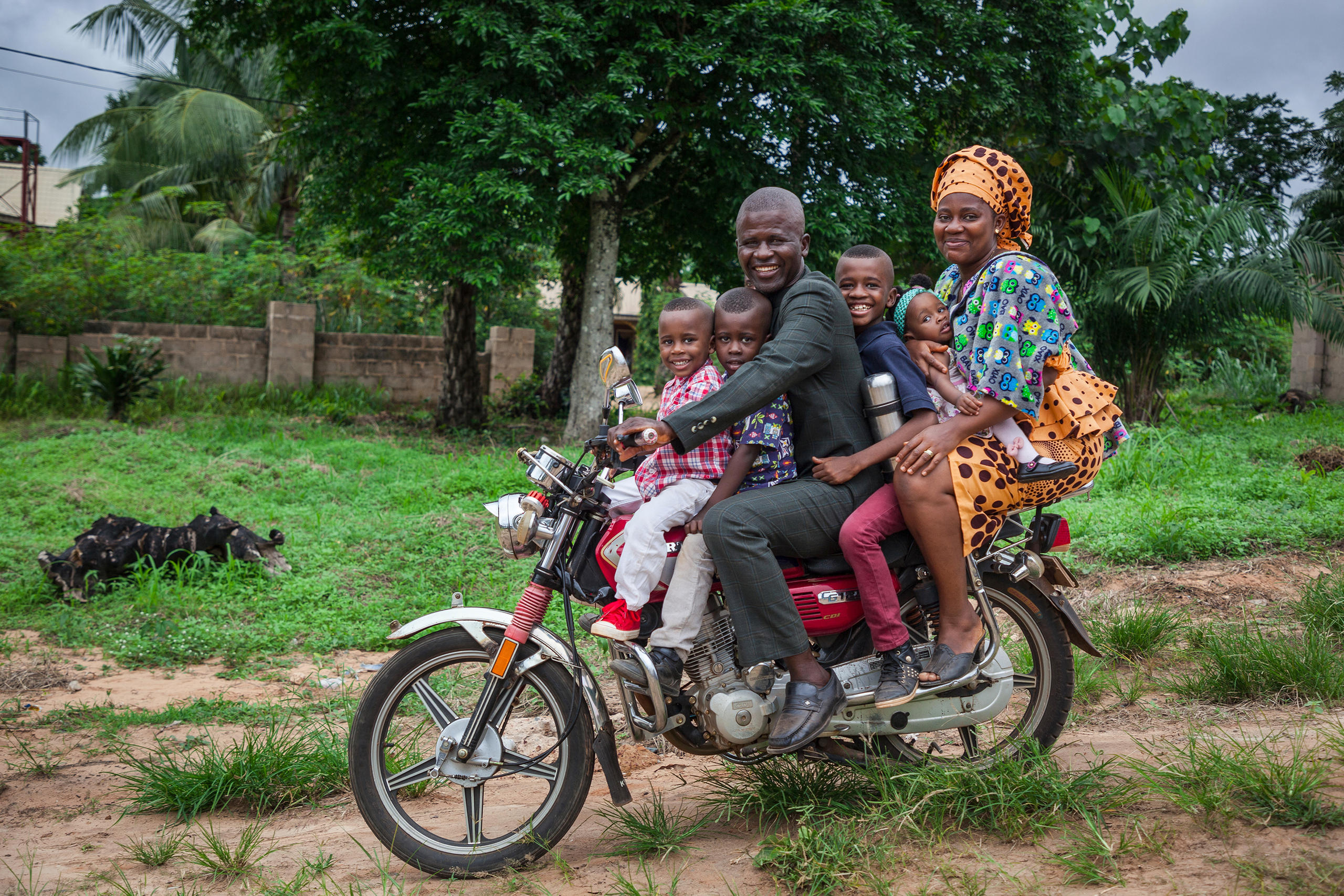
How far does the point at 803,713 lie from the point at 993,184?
182 centimetres

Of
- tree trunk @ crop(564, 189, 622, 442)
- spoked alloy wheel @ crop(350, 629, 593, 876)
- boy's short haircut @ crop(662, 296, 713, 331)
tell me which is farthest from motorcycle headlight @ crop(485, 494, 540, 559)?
tree trunk @ crop(564, 189, 622, 442)

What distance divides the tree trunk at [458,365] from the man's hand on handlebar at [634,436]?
10846 mm

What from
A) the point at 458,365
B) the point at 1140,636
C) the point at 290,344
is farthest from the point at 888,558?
the point at 290,344

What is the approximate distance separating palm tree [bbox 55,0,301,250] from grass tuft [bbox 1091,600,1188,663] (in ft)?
63.4

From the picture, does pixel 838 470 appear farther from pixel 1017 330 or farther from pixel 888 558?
pixel 1017 330

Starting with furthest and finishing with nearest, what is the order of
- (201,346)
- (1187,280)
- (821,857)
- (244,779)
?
(201,346), (1187,280), (244,779), (821,857)

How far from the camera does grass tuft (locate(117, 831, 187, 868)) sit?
315cm

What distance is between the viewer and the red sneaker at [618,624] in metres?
2.95

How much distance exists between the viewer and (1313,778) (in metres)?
2.74

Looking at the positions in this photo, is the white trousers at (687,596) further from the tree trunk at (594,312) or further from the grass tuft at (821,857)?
the tree trunk at (594,312)

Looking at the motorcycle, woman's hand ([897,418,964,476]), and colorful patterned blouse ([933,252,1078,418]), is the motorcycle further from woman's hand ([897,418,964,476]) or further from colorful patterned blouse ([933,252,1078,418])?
colorful patterned blouse ([933,252,1078,418])

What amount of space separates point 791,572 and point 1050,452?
940 millimetres

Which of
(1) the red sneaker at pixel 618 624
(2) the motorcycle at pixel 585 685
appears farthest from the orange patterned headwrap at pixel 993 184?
(1) the red sneaker at pixel 618 624

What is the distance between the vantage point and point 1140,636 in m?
4.67
